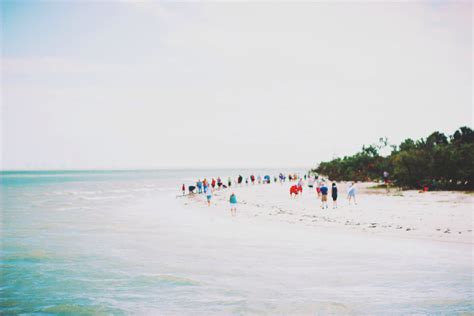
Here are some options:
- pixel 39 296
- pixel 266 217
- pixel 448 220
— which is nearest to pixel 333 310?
pixel 39 296

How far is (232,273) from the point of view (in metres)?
10.9

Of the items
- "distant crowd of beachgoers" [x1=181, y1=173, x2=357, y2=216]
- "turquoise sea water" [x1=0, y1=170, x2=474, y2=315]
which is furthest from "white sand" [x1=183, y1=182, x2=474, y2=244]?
"turquoise sea water" [x1=0, y1=170, x2=474, y2=315]

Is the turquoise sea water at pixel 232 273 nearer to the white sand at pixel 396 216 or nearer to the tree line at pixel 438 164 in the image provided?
the white sand at pixel 396 216

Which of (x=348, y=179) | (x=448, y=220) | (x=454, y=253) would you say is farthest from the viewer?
(x=348, y=179)

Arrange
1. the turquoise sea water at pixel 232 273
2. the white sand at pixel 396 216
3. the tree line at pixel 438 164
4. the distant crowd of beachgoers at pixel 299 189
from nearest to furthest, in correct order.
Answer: the turquoise sea water at pixel 232 273 → the white sand at pixel 396 216 → the distant crowd of beachgoers at pixel 299 189 → the tree line at pixel 438 164

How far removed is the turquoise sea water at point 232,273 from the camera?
27.8ft

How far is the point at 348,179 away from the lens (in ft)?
187

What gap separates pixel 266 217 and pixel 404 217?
7.90 m

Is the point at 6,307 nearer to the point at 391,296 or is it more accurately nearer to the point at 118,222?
the point at 391,296

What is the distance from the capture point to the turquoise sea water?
846 centimetres

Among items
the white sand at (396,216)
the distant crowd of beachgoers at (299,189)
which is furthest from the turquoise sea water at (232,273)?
the distant crowd of beachgoers at (299,189)

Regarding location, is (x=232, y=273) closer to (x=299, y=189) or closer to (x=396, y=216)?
(x=396, y=216)

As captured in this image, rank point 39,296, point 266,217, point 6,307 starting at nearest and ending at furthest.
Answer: point 6,307 < point 39,296 < point 266,217

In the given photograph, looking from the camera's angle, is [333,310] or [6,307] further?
[6,307]
